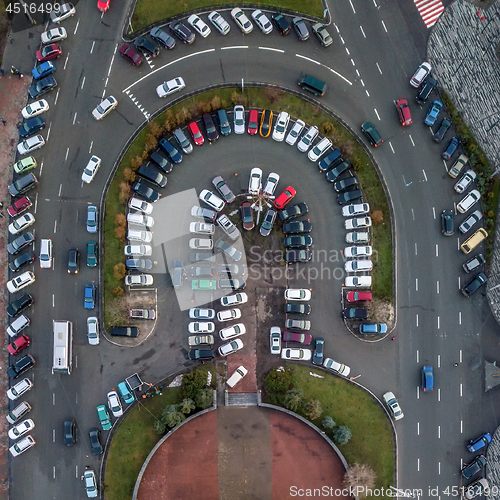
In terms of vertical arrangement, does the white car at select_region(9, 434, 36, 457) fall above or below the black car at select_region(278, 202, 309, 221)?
below

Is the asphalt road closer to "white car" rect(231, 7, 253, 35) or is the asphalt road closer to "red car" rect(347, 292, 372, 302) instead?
"white car" rect(231, 7, 253, 35)

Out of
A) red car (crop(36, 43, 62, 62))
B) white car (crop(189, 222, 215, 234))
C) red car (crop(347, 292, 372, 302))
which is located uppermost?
red car (crop(36, 43, 62, 62))

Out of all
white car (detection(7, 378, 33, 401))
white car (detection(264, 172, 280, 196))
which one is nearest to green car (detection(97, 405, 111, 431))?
white car (detection(7, 378, 33, 401))

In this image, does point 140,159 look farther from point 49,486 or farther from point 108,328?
point 49,486

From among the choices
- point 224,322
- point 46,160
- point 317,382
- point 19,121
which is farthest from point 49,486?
point 19,121

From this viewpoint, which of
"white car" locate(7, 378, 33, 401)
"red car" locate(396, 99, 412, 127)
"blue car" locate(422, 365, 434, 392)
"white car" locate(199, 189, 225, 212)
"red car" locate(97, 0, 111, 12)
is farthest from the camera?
"red car" locate(97, 0, 111, 12)

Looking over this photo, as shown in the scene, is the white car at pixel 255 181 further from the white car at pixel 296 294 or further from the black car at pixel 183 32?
the black car at pixel 183 32
